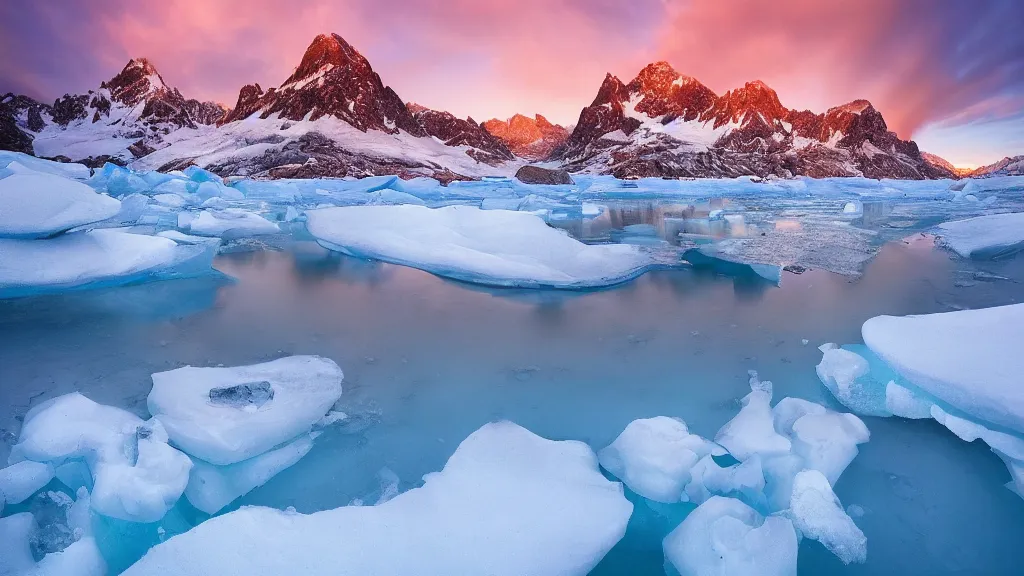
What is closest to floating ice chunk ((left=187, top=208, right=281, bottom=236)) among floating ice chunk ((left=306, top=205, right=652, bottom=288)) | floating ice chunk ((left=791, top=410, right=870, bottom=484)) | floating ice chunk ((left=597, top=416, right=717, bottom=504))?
floating ice chunk ((left=306, top=205, right=652, bottom=288))

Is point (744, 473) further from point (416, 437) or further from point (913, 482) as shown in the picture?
point (416, 437)

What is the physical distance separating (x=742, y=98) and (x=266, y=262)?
114915 millimetres

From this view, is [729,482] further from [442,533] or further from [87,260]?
[87,260]

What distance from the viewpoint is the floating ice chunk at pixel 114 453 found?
6.64ft

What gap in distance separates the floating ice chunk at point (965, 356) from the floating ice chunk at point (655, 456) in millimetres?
1502

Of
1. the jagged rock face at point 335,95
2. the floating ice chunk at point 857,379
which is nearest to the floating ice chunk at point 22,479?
the floating ice chunk at point 857,379

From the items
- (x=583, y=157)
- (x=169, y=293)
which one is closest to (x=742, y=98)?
(x=583, y=157)

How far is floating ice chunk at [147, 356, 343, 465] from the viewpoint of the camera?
2.45 metres

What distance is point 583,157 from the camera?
92188 mm

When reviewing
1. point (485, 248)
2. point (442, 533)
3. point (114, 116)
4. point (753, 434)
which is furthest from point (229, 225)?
point (114, 116)

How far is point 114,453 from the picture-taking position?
2.24 metres

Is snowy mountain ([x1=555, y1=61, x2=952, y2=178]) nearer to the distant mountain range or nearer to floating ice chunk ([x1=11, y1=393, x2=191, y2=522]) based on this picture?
the distant mountain range

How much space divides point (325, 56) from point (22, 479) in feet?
372

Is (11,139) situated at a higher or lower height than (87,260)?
higher
